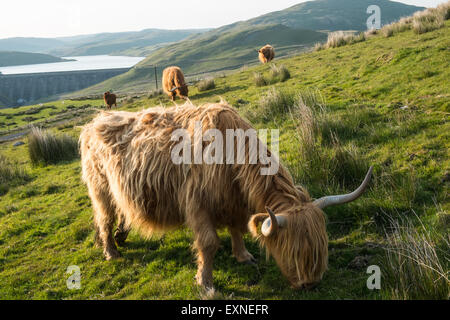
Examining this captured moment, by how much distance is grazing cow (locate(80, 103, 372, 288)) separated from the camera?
274 centimetres

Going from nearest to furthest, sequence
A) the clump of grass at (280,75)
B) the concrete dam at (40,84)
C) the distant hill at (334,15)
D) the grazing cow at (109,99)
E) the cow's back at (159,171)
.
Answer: the cow's back at (159,171) < the clump of grass at (280,75) < the grazing cow at (109,99) < the concrete dam at (40,84) < the distant hill at (334,15)

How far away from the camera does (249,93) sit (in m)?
11.8

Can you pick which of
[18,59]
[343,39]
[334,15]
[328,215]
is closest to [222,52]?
[343,39]

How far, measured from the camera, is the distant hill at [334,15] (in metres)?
155

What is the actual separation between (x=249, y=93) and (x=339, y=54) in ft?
17.7

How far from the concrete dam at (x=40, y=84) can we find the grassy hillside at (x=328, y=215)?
8442 centimetres

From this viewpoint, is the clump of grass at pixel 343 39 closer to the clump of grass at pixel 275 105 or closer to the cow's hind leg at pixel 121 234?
the clump of grass at pixel 275 105

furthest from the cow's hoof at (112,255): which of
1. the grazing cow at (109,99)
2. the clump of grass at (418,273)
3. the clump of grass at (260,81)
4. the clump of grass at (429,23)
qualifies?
the grazing cow at (109,99)

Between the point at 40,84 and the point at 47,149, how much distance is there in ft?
299

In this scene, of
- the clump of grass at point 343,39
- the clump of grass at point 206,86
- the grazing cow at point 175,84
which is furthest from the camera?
the clump of grass at point 206,86

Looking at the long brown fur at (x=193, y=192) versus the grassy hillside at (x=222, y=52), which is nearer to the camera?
the long brown fur at (x=193, y=192)

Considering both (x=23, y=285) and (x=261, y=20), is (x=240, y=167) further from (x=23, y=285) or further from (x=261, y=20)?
(x=261, y=20)
